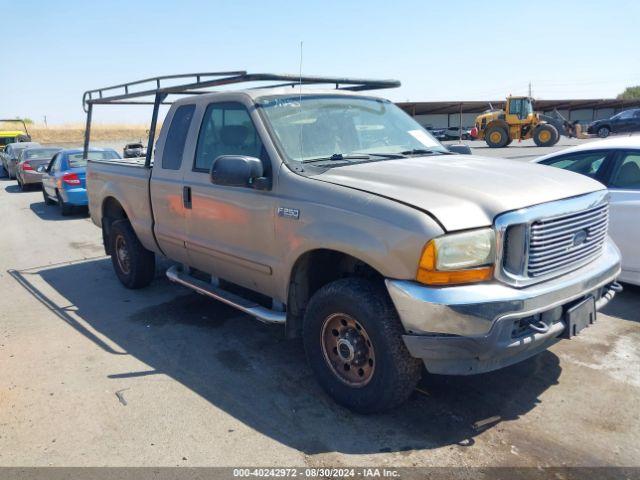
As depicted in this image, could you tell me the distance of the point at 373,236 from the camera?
319 centimetres

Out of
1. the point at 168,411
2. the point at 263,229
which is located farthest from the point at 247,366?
the point at 263,229

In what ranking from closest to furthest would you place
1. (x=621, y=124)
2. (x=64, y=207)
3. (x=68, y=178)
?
(x=68, y=178), (x=64, y=207), (x=621, y=124)

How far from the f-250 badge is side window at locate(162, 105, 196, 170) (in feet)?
5.20

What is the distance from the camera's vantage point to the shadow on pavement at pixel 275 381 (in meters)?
3.36

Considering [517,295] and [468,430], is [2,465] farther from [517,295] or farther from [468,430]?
[517,295]

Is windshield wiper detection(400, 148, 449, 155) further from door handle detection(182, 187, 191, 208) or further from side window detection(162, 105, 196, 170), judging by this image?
side window detection(162, 105, 196, 170)

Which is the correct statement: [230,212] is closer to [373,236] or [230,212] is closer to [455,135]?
[373,236]

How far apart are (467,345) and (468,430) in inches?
27.8

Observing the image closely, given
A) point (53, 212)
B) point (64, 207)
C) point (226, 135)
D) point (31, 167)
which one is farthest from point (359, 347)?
point (31, 167)

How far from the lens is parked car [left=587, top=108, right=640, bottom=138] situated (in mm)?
30922

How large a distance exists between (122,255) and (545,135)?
83.9 ft

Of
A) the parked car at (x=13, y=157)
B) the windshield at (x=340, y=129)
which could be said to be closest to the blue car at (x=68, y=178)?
the windshield at (x=340, y=129)

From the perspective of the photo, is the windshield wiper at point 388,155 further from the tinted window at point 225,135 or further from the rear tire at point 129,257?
the rear tire at point 129,257

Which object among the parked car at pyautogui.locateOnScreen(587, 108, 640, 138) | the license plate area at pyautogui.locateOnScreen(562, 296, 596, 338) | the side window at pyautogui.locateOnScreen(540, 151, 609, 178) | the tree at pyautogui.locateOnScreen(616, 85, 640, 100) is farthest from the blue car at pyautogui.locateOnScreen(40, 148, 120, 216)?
the tree at pyautogui.locateOnScreen(616, 85, 640, 100)
